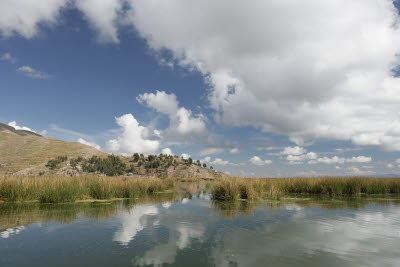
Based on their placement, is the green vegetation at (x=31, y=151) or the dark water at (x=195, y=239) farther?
the green vegetation at (x=31, y=151)

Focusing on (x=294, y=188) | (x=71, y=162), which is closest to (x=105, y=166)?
(x=71, y=162)

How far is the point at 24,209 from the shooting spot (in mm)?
11406

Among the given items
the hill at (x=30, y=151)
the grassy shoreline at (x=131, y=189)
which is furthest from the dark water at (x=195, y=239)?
the hill at (x=30, y=151)

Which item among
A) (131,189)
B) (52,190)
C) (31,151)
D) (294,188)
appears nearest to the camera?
(52,190)

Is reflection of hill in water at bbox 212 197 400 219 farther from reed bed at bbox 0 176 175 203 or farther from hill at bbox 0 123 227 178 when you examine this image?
hill at bbox 0 123 227 178

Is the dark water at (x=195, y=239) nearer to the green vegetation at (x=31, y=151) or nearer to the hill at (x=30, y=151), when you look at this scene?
the green vegetation at (x=31, y=151)

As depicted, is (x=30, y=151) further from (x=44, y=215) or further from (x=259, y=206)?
(x=259, y=206)

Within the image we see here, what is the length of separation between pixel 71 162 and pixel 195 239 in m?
108

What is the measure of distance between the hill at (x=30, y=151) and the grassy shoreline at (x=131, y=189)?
97862mm

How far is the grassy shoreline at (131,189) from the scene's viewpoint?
1380 cm

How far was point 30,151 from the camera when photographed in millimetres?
119938

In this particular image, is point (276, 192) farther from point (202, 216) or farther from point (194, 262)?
point (194, 262)

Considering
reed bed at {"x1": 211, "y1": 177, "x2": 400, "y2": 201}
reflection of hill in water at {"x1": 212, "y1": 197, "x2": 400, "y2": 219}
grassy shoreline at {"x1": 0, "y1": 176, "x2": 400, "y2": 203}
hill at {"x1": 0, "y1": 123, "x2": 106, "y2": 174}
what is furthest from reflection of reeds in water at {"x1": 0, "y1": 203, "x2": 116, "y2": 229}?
hill at {"x1": 0, "y1": 123, "x2": 106, "y2": 174}

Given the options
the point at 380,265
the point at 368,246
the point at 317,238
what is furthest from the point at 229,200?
the point at 380,265
